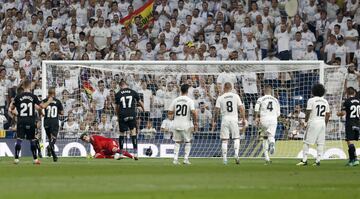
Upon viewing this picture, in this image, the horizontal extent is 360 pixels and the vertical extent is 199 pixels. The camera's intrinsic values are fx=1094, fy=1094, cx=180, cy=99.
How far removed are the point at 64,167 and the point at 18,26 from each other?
1537 centimetres

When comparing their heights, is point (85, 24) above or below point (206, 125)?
above

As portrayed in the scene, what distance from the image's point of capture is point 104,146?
31.5 metres

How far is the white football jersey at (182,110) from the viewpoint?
2892cm

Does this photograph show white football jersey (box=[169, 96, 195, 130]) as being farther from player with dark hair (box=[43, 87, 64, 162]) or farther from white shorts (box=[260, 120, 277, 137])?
player with dark hair (box=[43, 87, 64, 162])

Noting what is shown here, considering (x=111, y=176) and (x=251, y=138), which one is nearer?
(x=111, y=176)

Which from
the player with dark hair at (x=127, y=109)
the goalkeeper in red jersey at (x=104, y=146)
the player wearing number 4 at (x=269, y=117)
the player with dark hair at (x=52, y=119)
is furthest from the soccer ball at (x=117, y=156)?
the player wearing number 4 at (x=269, y=117)

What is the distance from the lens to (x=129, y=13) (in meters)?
40.0

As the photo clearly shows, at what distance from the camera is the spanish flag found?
130ft

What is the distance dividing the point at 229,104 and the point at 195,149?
17.4 feet

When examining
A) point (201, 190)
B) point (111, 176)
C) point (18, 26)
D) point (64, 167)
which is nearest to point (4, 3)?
point (18, 26)

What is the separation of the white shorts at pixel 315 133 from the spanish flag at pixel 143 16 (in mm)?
12476

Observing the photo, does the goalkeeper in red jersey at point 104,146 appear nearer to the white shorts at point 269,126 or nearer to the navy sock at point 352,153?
the white shorts at point 269,126

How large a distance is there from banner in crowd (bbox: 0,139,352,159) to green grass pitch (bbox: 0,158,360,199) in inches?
276

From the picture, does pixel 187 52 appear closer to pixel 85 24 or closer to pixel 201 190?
pixel 85 24
